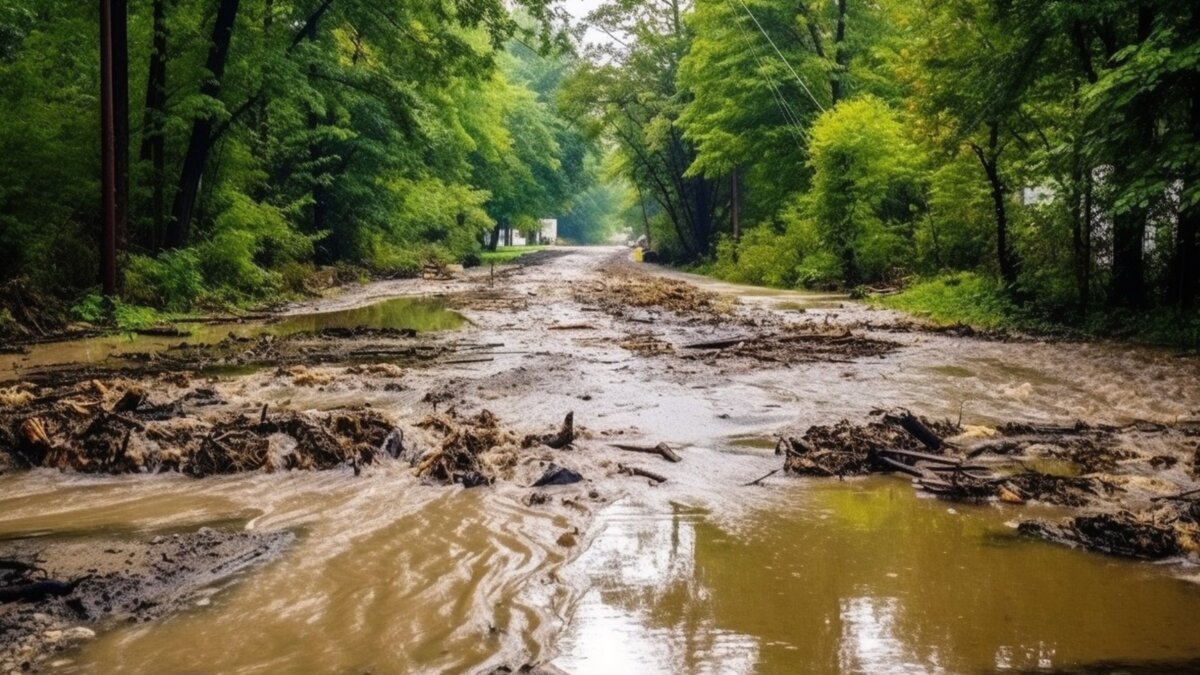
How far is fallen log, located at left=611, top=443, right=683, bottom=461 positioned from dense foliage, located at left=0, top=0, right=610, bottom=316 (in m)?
11.3

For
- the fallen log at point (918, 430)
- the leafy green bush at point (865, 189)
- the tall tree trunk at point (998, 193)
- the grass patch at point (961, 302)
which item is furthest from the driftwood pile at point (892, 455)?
the leafy green bush at point (865, 189)

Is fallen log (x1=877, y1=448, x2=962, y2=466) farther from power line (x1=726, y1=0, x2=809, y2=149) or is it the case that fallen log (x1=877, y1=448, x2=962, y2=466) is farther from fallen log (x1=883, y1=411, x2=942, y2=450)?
power line (x1=726, y1=0, x2=809, y2=149)

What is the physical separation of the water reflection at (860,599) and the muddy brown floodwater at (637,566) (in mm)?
13

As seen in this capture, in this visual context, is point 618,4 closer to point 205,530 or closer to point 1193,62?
point 1193,62

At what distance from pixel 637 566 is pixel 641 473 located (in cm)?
157

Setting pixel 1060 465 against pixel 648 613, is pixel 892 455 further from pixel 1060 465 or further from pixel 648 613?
pixel 648 613

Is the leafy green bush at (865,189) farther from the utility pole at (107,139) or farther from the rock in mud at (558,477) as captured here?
the rock in mud at (558,477)

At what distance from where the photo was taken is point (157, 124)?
648 inches

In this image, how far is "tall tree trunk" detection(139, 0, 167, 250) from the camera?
630 inches

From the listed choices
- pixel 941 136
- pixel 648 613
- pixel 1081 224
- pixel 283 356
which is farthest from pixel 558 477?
pixel 941 136

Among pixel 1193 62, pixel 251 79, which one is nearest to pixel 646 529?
pixel 1193 62

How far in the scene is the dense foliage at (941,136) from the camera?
1119 centimetres

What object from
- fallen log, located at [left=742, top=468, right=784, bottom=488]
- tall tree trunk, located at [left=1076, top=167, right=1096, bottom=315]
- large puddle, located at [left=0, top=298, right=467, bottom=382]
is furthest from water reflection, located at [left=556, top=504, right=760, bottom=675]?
tall tree trunk, located at [left=1076, top=167, right=1096, bottom=315]

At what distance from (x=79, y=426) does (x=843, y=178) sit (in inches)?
880
